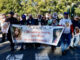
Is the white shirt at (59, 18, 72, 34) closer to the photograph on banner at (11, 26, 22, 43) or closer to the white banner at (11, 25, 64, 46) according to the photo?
the white banner at (11, 25, 64, 46)

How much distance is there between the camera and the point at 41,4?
114 feet

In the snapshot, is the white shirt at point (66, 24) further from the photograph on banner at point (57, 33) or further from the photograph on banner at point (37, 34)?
the photograph on banner at point (37, 34)

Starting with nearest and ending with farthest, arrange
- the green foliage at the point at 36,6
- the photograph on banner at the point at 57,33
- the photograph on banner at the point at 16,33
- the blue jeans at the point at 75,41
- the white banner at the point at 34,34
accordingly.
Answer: the photograph on banner at the point at 57,33 < the white banner at the point at 34,34 < the photograph on banner at the point at 16,33 < the blue jeans at the point at 75,41 < the green foliage at the point at 36,6

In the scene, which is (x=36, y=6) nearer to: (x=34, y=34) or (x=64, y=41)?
(x=34, y=34)

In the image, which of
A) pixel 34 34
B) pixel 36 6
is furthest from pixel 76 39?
pixel 36 6

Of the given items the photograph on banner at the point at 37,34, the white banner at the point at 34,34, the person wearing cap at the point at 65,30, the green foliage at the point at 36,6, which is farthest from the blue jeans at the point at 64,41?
the green foliage at the point at 36,6

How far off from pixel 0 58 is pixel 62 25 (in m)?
2.92

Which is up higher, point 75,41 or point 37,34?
point 37,34

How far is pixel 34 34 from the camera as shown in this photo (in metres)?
8.47

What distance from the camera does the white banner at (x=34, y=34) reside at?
26.7ft

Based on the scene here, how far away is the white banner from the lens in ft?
26.7

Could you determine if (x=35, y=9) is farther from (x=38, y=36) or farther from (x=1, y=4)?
(x=38, y=36)

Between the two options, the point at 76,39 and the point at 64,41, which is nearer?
the point at 64,41

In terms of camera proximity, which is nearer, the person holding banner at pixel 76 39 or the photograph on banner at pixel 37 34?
the photograph on banner at pixel 37 34
